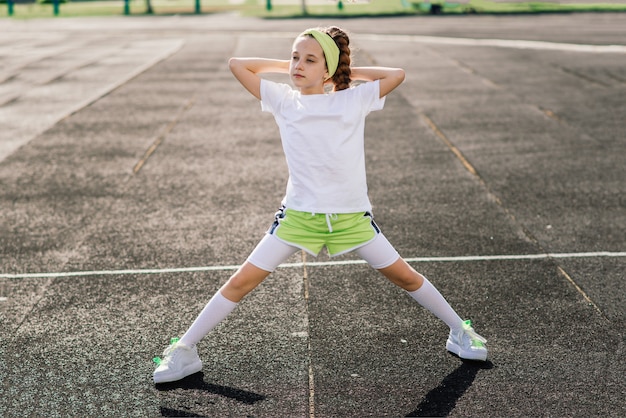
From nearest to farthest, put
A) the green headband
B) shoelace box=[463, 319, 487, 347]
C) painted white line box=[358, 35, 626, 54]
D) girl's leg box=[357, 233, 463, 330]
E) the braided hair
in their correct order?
the green headband
the braided hair
girl's leg box=[357, 233, 463, 330]
shoelace box=[463, 319, 487, 347]
painted white line box=[358, 35, 626, 54]

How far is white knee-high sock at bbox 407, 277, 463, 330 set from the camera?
4246mm

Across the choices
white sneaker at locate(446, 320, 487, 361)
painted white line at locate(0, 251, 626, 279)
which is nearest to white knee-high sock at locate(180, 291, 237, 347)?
white sneaker at locate(446, 320, 487, 361)

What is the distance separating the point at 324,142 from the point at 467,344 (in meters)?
1.50

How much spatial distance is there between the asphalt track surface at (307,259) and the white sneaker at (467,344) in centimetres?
6

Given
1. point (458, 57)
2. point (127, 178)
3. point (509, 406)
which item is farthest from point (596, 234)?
point (458, 57)

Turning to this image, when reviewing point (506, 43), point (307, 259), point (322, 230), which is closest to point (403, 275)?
point (322, 230)

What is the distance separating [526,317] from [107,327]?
2779mm

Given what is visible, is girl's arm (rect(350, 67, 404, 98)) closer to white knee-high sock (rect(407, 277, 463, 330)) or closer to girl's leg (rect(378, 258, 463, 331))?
girl's leg (rect(378, 258, 463, 331))

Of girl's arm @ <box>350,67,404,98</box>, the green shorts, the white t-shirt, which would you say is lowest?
the green shorts

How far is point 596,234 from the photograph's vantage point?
6.63 m

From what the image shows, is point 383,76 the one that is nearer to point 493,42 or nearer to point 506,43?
point 506,43

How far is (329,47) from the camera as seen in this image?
12.6ft

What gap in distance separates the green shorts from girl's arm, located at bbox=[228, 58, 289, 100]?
2.28 feet

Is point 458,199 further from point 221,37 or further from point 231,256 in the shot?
point 221,37
